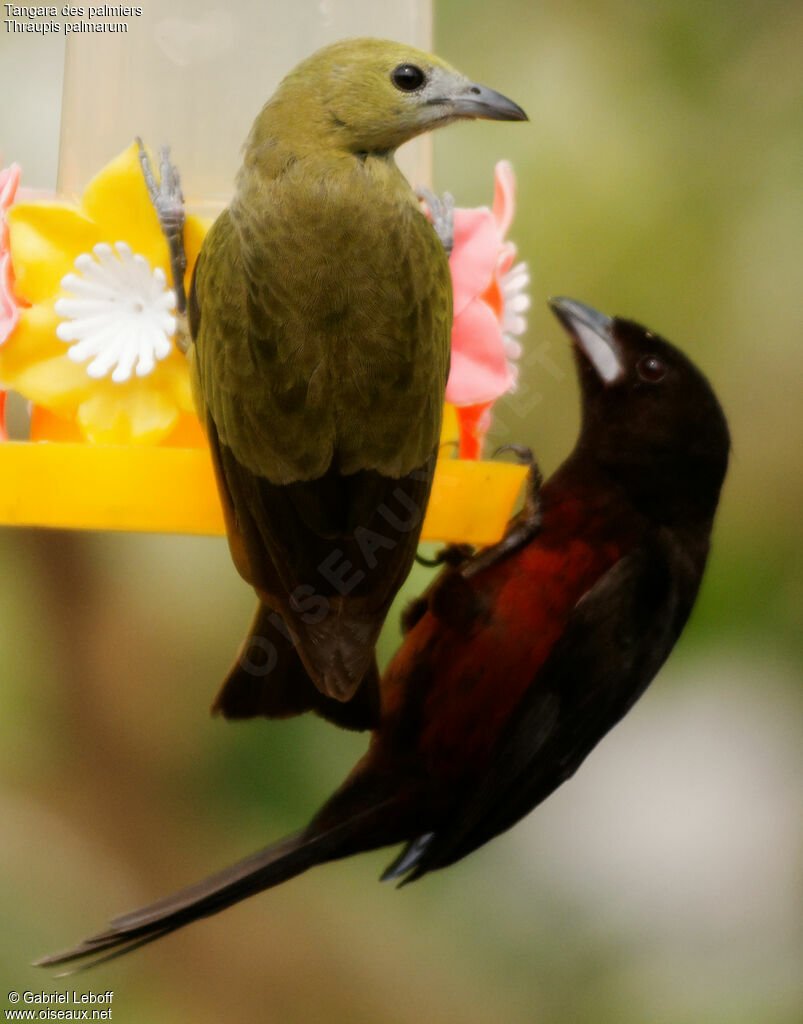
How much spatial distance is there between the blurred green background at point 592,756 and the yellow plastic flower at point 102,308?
140cm

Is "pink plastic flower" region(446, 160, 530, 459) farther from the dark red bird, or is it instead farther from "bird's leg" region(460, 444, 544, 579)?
the dark red bird

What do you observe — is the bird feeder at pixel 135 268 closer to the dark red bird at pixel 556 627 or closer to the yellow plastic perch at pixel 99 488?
the yellow plastic perch at pixel 99 488

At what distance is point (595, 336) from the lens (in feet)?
10.0

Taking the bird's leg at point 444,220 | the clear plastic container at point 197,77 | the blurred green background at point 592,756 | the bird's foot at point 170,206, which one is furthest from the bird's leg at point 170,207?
the blurred green background at point 592,756

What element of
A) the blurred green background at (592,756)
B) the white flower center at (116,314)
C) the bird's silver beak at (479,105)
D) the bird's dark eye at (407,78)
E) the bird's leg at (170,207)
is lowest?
the blurred green background at (592,756)

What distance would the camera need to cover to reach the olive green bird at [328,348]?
7.18 feet

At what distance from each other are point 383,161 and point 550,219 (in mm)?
1880

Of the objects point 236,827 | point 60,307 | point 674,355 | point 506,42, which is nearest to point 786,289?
point 506,42

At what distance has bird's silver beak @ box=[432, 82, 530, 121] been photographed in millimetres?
2209

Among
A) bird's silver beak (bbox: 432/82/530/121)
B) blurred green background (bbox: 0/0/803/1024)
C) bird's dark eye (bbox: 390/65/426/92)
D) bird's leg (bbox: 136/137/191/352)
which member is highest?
bird's dark eye (bbox: 390/65/426/92)

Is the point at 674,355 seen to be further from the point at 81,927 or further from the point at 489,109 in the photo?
the point at 81,927

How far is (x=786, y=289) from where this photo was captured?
433 cm

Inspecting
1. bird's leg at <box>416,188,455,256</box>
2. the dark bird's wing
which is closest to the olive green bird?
bird's leg at <box>416,188,455,256</box>

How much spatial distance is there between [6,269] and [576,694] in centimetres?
143
